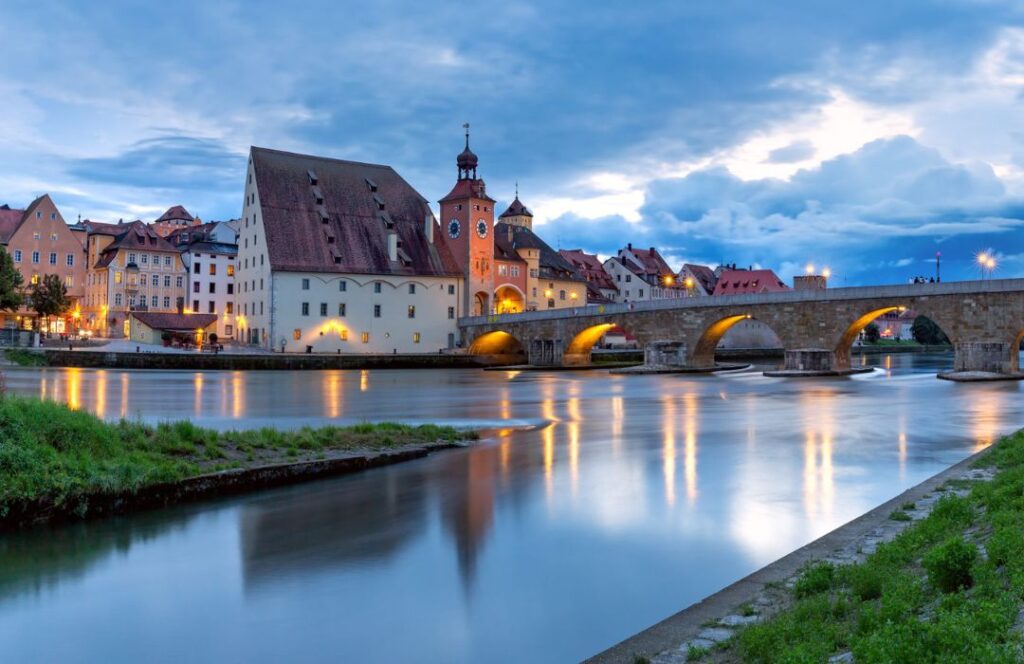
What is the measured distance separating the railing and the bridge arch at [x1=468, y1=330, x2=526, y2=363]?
149 cm

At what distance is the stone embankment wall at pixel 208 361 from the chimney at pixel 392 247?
11.3 metres

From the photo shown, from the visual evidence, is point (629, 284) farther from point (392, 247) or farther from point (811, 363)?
point (811, 363)

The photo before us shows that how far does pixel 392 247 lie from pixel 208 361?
19561 millimetres

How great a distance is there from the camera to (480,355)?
69312 millimetres

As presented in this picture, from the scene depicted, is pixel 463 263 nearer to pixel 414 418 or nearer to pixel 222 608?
pixel 414 418

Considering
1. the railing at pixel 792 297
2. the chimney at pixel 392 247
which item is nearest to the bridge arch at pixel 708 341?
the railing at pixel 792 297

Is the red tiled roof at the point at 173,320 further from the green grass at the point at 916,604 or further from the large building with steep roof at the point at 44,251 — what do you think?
the green grass at the point at 916,604

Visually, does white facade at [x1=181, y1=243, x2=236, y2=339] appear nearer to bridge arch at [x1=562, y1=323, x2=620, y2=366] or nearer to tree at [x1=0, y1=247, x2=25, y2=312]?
tree at [x1=0, y1=247, x2=25, y2=312]

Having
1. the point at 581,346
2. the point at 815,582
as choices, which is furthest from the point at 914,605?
the point at 581,346

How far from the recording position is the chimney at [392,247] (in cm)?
6956

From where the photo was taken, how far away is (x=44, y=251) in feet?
261

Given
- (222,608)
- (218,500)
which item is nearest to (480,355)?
(218,500)

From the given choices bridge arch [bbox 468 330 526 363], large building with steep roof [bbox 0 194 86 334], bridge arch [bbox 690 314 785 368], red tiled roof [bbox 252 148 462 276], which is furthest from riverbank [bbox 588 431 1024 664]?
large building with steep roof [bbox 0 194 86 334]

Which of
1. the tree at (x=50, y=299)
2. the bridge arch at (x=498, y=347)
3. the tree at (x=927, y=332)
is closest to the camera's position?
the tree at (x=50, y=299)
